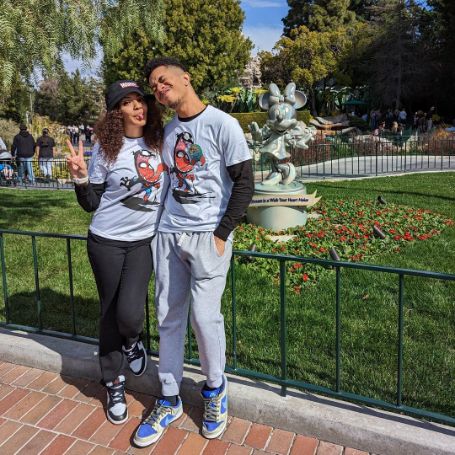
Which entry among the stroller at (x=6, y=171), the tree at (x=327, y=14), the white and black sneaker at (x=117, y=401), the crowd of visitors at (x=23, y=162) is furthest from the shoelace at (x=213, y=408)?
the tree at (x=327, y=14)

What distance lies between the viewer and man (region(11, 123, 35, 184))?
1352 cm

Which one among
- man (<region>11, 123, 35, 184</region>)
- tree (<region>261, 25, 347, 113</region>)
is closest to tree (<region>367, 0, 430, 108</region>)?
tree (<region>261, 25, 347, 113</region>)

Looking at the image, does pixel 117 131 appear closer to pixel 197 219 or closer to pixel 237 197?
pixel 197 219

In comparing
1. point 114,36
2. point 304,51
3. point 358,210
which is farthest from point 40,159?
point 304,51

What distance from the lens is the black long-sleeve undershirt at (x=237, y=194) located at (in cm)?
254

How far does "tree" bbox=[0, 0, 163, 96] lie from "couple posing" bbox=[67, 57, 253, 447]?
12.8 feet

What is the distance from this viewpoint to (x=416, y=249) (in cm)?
647

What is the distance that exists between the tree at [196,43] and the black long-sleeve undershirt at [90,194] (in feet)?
104

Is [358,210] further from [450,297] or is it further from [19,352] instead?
[19,352]

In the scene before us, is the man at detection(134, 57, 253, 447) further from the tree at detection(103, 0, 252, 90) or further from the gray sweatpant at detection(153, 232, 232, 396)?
A: the tree at detection(103, 0, 252, 90)

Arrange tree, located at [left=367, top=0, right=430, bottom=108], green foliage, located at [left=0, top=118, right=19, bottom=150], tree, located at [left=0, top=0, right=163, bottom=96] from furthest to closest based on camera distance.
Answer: tree, located at [left=367, top=0, right=430, bottom=108], green foliage, located at [left=0, top=118, right=19, bottom=150], tree, located at [left=0, top=0, right=163, bottom=96]

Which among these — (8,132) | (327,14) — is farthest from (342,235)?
(327,14)

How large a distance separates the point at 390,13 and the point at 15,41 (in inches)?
1183

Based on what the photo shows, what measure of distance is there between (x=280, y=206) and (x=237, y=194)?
191 inches
